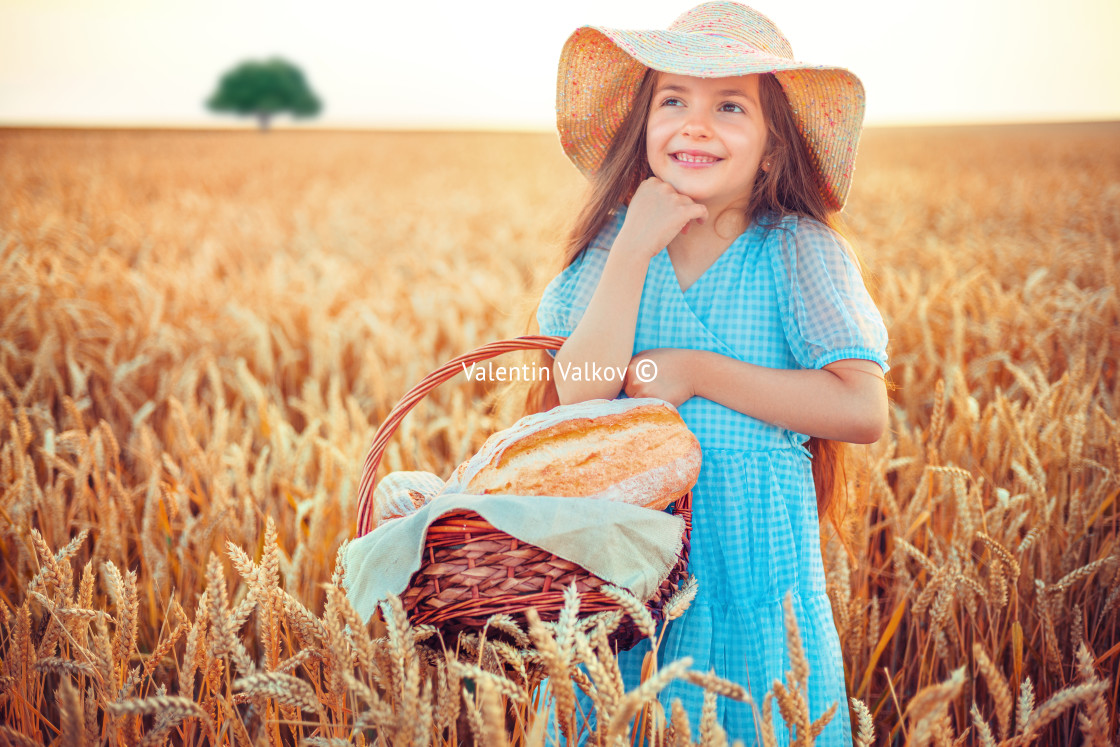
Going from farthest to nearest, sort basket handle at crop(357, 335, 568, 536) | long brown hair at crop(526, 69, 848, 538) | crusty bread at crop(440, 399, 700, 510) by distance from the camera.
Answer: long brown hair at crop(526, 69, 848, 538) < basket handle at crop(357, 335, 568, 536) < crusty bread at crop(440, 399, 700, 510)

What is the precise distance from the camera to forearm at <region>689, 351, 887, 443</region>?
48.4 inches

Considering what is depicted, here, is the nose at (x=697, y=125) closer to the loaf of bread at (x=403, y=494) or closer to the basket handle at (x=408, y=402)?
the basket handle at (x=408, y=402)

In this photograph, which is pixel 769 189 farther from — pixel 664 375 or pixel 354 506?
pixel 354 506

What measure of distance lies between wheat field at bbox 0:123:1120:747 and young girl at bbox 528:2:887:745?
19 centimetres

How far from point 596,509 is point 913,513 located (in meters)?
1.16

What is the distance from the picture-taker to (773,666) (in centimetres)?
125

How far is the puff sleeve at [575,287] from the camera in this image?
1487 millimetres

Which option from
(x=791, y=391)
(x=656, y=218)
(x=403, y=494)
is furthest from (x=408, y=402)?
(x=791, y=391)

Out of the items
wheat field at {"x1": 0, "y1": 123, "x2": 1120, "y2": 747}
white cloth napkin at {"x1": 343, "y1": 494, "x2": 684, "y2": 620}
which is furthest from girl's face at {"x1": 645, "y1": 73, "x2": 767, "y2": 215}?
white cloth napkin at {"x1": 343, "y1": 494, "x2": 684, "y2": 620}

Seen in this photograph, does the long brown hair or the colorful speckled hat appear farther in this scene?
the long brown hair

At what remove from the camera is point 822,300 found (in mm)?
1287

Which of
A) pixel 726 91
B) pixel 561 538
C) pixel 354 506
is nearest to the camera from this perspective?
pixel 561 538

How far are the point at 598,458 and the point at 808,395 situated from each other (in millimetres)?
403

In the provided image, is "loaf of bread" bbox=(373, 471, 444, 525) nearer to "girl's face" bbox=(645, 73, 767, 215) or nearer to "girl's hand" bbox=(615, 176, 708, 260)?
"girl's hand" bbox=(615, 176, 708, 260)
